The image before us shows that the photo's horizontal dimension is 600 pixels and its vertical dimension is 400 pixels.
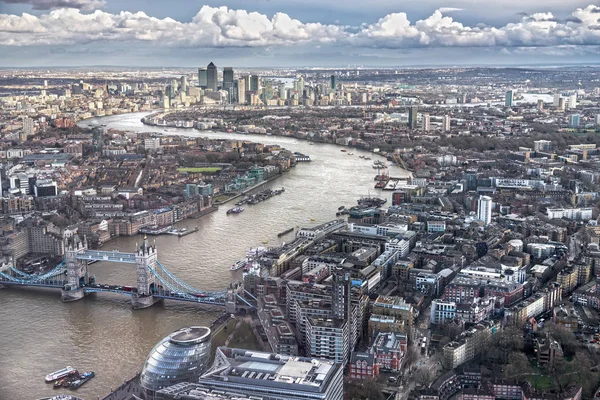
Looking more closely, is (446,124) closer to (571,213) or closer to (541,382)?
(571,213)

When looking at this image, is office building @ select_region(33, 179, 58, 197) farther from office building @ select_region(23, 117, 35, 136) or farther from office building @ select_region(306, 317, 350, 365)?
office building @ select_region(23, 117, 35, 136)

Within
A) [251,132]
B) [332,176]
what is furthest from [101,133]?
[332,176]

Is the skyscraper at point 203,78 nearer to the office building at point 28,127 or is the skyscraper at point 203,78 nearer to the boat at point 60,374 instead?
the office building at point 28,127

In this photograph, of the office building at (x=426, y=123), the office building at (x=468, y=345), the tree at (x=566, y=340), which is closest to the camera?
the office building at (x=468, y=345)

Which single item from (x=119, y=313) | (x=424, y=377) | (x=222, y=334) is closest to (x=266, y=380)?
(x=424, y=377)

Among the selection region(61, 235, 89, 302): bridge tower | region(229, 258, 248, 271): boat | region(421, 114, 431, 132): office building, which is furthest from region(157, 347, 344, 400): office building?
region(421, 114, 431, 132): office building

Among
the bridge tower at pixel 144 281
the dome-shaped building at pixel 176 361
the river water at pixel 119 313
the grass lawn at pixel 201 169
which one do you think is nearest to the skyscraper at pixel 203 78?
the grass lawn at pixel 201 169
